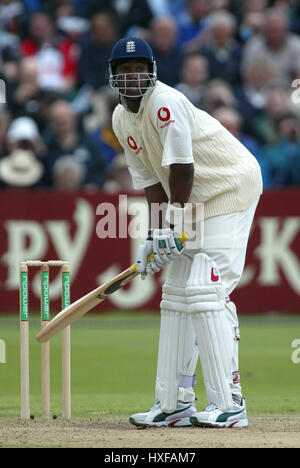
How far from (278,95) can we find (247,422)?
795cm

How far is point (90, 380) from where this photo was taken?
7.64 meters

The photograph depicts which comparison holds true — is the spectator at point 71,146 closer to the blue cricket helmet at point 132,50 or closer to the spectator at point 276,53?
the spectator at point 276,53

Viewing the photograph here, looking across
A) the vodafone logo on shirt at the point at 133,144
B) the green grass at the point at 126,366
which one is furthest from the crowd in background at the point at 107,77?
the vodafone logo on shirt at the point at 133,144

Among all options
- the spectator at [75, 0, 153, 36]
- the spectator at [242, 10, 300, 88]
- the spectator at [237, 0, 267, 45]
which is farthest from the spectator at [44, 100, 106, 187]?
the spectator at [237, 0, 267, 45]

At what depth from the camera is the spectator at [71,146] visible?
11.8 meters

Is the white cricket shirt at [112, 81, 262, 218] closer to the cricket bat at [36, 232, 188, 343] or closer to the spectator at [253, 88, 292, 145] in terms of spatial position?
the cricket bat at [36, 232, 188, 343]

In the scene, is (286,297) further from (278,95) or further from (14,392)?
(14,392)

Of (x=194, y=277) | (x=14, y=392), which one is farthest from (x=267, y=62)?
(x=194, y=277)

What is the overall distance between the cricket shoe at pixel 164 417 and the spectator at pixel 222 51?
824 centimetres

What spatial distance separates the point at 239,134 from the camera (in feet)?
39.9

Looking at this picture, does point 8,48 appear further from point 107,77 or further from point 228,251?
point 228,251

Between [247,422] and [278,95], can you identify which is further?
[278,95]

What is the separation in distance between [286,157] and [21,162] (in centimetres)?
325
